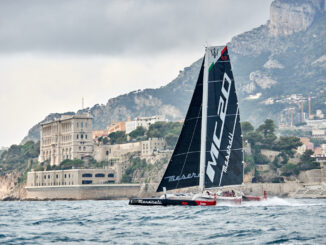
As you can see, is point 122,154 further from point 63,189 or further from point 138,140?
point 63,189

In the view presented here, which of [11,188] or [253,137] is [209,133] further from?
[11,188]

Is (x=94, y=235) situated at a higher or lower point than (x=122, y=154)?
lower

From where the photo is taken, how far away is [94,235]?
3572 cm

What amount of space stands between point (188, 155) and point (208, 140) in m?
1.70

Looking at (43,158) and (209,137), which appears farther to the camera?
(43,158)

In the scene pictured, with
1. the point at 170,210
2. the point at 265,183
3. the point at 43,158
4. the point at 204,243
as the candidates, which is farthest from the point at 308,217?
the point at 43,158

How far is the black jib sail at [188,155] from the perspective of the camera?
5219 centimetres

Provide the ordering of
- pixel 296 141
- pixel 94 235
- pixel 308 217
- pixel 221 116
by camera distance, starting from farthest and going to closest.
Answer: pixel 296 141 → pixel 221 116 → pixel 308 217 → pixel 94 235

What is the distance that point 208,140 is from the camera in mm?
52875

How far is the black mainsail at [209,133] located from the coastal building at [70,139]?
114573mm

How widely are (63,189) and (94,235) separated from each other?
A: 363 feet

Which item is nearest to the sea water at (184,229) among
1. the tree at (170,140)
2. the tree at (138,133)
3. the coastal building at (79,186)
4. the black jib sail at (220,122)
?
the black jib sail at (220,122)

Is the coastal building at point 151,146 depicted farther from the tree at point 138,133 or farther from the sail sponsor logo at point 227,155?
the sail sponsor logo at point 227,155

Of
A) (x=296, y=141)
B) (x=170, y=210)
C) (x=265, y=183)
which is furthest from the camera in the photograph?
(x=296, y=141)
